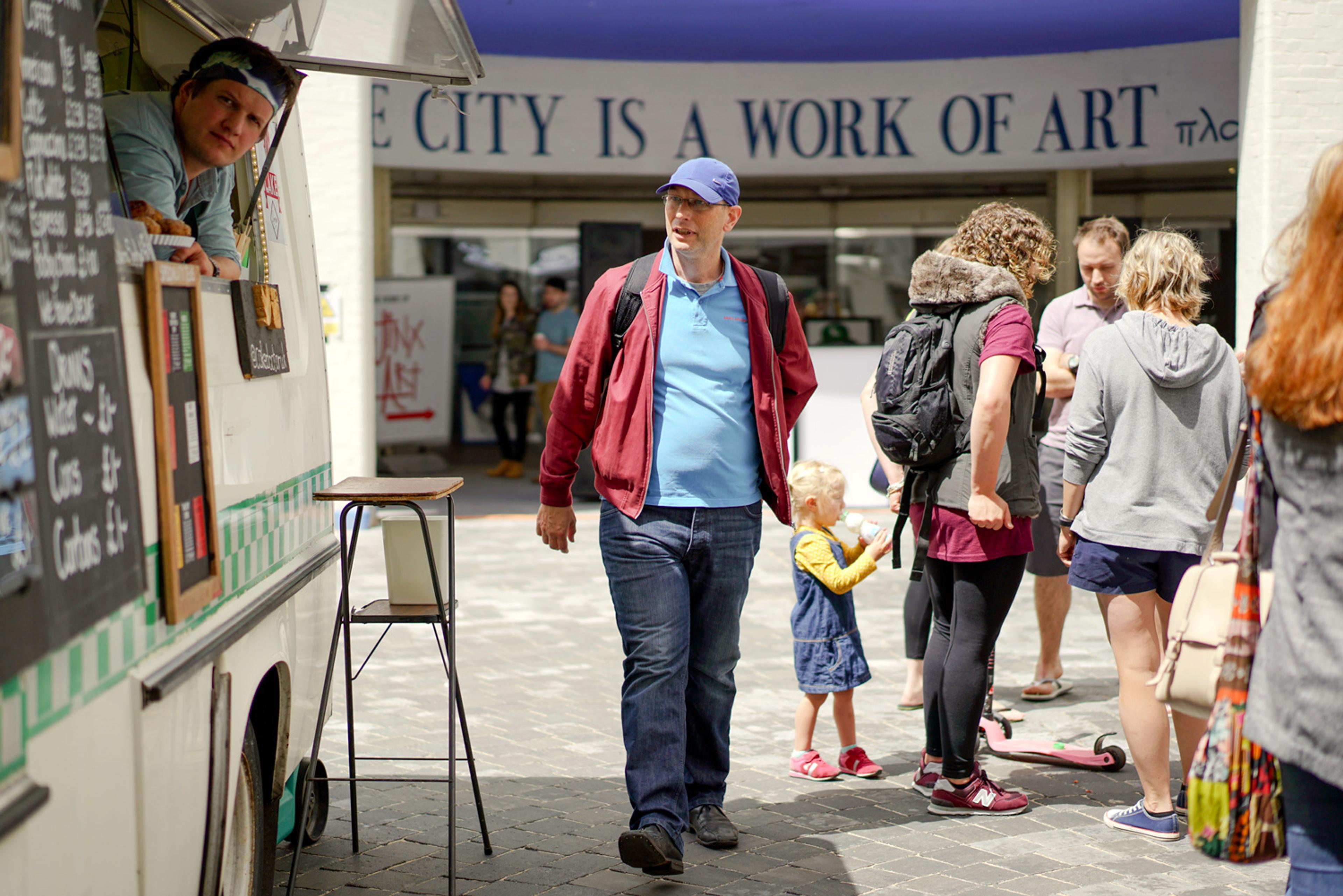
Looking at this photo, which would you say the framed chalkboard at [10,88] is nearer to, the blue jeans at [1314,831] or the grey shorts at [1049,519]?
the blue jeans at [1314,831]

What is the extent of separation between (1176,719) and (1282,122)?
22.3 ft

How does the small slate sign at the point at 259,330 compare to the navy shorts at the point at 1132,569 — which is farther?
the navy shorts at the point at 1132,569

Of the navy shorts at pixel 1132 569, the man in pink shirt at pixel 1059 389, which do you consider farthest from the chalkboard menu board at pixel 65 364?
the man in pink shirt at pixel 1059 389

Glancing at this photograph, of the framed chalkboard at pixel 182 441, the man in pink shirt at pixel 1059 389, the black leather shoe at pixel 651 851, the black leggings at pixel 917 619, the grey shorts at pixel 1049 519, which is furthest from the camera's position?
the grey shorts at pixel 1049 519

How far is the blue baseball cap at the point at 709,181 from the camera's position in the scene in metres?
3.98

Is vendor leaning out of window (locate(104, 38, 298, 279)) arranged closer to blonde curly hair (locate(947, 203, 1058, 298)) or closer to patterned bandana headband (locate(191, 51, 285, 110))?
patterned bandana headband (locate(191, 51, 285, 110))

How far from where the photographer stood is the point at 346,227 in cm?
1073

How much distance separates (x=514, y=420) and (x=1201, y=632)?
41.7 feet

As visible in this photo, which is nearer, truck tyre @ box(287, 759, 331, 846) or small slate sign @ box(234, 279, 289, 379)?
small slate sign @ box(234, 279, 289, 379)

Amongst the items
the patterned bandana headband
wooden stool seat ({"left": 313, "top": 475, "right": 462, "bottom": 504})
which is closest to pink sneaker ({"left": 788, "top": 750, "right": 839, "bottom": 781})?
wooden stool seat ({"left": 313, "top": 475, "right": 462, "bottom": 504})

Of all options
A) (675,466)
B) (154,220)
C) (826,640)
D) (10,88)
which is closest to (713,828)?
(826,640)

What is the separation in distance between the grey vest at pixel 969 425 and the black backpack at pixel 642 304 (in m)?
0.58

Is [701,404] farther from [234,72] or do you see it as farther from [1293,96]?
[1293,96]

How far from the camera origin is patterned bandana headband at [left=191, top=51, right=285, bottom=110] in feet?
11.0
